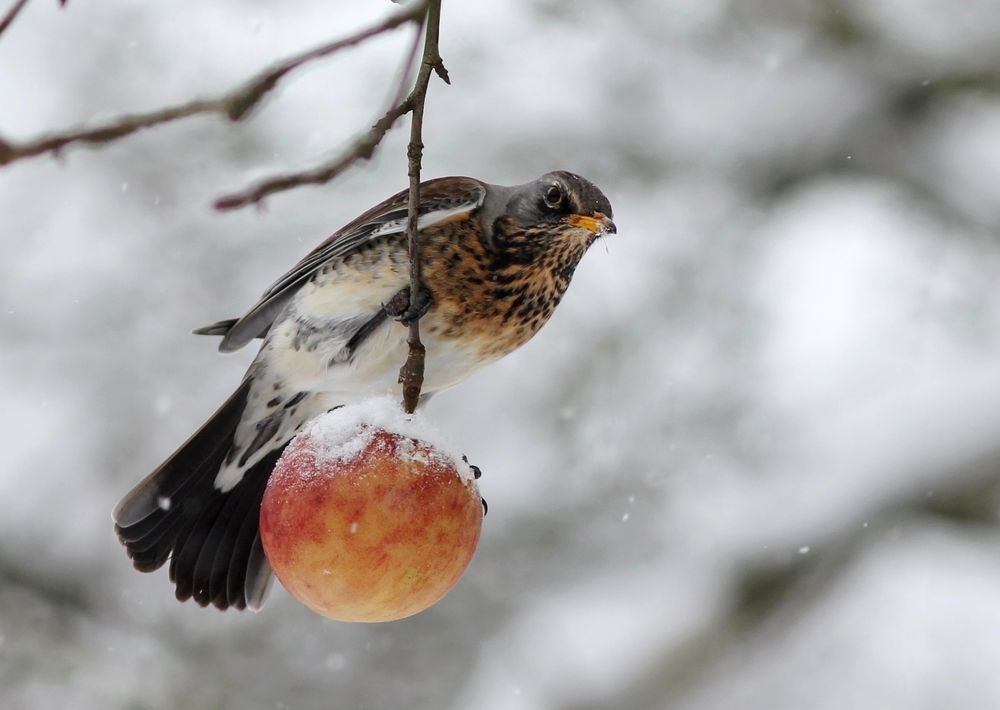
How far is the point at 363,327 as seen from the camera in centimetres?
260

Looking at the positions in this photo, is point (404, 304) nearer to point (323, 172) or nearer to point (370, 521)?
point (370, 521)

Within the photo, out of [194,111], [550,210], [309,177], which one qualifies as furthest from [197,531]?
[194,111]

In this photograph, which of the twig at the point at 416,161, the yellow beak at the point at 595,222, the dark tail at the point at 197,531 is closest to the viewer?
the twig at the point at 416,161

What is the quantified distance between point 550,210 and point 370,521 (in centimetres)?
103

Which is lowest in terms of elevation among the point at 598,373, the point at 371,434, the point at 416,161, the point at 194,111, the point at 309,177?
the point at 598,373

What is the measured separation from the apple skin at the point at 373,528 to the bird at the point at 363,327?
0.62 metres

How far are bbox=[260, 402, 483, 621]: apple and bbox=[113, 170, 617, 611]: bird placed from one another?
1.95 feet

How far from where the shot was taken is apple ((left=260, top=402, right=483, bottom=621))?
1.80m

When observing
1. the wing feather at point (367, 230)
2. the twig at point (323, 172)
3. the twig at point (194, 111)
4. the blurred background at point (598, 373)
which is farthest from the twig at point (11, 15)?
the blurred background at point (598, 373)

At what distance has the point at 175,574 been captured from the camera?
101 inches

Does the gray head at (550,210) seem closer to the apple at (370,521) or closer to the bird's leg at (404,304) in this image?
the bird's leg at (404,304)

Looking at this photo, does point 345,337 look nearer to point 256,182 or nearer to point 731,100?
point 256,182

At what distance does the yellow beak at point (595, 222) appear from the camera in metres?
2.41

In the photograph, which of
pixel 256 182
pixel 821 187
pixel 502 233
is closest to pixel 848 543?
pixel 821 187
